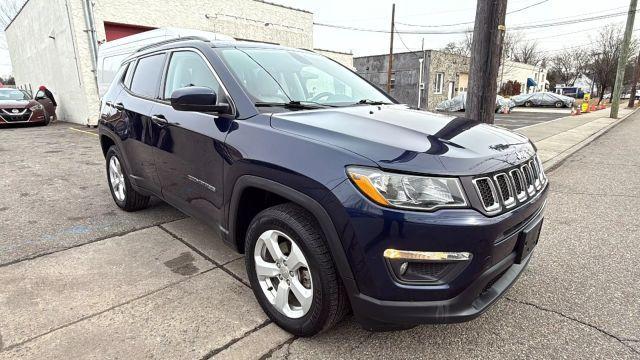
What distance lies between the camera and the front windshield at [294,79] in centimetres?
265

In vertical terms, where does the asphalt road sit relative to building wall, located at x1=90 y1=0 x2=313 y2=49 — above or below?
below

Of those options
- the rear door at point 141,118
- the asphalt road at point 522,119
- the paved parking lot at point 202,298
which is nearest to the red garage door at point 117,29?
the paved parking lot at point 202,298

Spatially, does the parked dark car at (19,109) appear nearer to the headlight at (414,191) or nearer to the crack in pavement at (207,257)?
the crack in pavement at (207,257)

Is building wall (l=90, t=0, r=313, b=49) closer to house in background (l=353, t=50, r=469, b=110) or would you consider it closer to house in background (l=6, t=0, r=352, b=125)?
house in background (l=6, t=0, r=352, b=125)

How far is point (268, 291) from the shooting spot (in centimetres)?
241

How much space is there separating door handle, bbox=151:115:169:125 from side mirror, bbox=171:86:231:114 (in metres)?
0.75

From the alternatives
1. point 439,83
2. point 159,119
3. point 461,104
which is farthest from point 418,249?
point 439,83

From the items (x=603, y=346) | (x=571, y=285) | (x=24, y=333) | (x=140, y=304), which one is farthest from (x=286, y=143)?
(x=571, y=285)

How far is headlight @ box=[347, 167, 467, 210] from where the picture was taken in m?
1.76

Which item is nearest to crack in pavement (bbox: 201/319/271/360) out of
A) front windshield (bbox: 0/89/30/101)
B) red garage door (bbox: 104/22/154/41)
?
red garage door (bbox: 104/22/154/41)

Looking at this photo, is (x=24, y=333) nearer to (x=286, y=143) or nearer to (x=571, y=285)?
(x=286, y=143)

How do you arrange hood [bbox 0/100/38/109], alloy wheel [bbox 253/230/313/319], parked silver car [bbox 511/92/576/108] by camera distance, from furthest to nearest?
1. parked silver car [bbox 511/92/576/108]
2. hood [bbox 0/100/38/109]
3. alloy wheel [bbox 253/230/313/319]

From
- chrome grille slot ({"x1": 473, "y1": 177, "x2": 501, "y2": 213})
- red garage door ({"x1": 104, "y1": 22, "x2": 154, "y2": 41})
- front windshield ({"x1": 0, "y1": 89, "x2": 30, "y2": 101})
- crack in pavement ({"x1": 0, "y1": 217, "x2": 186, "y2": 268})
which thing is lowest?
crack in pavement ({"x1": 0, "y1": 217, "x2": 186, "y2": 268})

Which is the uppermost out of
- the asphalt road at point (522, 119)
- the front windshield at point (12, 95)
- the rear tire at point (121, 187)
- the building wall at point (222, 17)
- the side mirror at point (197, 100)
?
the building wall at point (222, 17)
